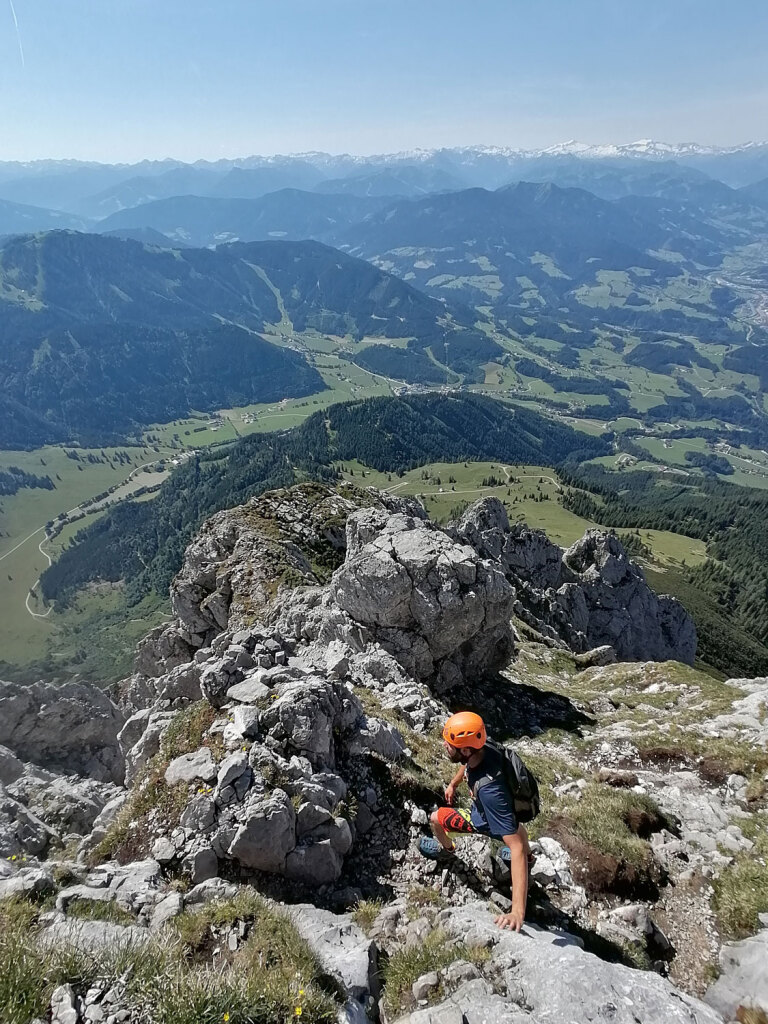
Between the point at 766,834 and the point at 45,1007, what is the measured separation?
64.5ft

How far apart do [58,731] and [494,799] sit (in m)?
51.5

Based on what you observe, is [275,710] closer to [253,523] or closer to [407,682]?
[407,682]

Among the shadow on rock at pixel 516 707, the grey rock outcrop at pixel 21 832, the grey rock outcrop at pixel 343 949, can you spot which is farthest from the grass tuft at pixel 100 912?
the shadow on rock at pixel 516 707

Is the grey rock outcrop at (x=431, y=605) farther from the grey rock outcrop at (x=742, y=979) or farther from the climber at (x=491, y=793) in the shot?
the grey rock outcrop at (x=742, y=979)

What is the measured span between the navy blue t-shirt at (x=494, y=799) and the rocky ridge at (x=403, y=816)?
212 cm

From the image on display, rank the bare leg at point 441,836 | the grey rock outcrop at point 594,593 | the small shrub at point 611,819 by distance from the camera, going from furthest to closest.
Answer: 1. the grey rock outcrop at point 594,593
2. the small shrub at point 611,819
3. the bare leg at point 441,836

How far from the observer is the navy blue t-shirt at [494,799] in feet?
38.1

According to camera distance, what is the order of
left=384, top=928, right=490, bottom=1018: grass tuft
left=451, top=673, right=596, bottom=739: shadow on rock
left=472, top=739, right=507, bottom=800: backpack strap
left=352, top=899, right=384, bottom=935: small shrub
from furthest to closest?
left=451, top=673, right=596, bottom=739: shadow on rock, left=352, top=899, right=384, bottom=935: small shrub, left=472, top=739, right=507, bottom=800: backpack strap, left=384, top=928, right=490, bottom=1018: grass tuft

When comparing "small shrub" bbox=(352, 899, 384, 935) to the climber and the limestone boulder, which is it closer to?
the limestone boulder

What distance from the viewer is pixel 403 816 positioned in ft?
54.7

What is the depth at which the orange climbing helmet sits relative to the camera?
1159cm

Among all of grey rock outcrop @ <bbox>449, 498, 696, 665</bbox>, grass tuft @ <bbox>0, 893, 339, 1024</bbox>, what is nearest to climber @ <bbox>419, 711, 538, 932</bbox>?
grass tuft @ <bbox>0, 893, 339, 1024</bbox>

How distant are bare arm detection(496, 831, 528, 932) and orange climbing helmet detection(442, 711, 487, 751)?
2172 mm

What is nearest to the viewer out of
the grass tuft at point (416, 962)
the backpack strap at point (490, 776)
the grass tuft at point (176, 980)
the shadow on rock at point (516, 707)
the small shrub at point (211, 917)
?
the grass tuft at point (176, 980)
